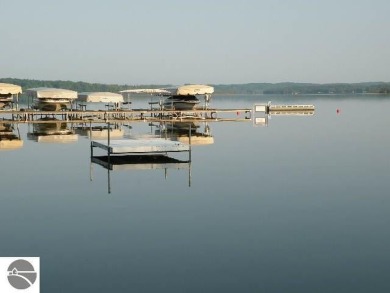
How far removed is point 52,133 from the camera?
29.5 m

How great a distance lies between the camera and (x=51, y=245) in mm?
10117

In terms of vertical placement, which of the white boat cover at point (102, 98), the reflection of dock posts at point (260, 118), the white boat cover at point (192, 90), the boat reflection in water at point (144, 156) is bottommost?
the reflection of dock posts at point (260, 118)

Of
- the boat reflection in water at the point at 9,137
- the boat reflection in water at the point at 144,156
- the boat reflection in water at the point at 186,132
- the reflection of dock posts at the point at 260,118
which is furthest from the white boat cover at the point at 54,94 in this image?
the boat reflection in water at the point at 144,156

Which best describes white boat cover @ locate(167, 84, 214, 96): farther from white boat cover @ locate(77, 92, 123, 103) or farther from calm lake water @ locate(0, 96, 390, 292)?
calm lake water @ locate(0, 96, 390, 292)

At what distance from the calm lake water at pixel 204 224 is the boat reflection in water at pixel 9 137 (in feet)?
9.92

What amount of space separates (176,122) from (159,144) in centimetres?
1727

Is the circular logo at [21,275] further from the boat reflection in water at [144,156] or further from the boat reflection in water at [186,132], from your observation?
the boat reflection in water at [186,132]

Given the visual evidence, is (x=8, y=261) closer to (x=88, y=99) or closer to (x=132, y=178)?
(x=132, y=178)

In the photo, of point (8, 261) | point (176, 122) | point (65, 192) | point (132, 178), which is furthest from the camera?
point (176, 122)

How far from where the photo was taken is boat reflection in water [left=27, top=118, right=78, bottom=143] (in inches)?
1047

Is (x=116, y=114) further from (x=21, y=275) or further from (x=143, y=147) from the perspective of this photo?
(x=21, y=275)

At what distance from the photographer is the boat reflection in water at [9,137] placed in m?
23.7

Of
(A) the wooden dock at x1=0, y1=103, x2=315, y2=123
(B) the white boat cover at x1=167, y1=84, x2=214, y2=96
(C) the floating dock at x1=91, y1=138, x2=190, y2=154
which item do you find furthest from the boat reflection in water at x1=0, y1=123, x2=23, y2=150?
(B) the white boat cover at x1=167, y1=84, x2=214, y2=96

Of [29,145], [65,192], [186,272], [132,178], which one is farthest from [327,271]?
[29,145]
